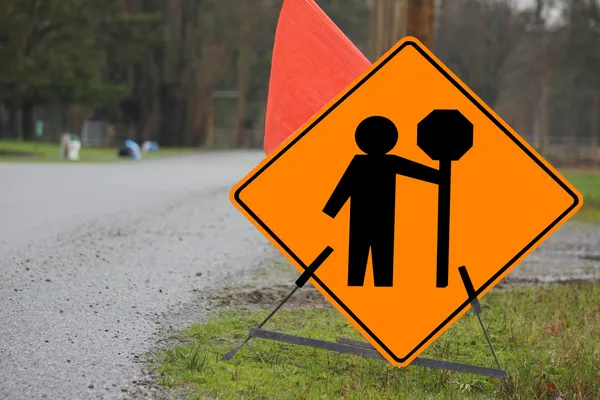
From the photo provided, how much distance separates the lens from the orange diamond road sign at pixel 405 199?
199 inches

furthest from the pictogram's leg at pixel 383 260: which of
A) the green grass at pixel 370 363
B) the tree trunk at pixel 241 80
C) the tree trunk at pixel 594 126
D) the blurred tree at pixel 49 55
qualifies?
the tree trunk at pixel 241 80

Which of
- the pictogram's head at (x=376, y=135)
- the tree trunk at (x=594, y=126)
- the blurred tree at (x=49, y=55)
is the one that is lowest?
the tree trunk at (x=594, y=126)

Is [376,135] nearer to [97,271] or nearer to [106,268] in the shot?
[97,271]

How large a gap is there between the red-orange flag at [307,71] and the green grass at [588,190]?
14047 mm

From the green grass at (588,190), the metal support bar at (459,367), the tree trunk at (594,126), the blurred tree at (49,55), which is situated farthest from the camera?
the tree trunk at (594,126)

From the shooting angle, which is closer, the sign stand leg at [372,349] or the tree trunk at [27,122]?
the sign stand leg at [372,349]

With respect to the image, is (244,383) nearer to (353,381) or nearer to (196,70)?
(353,381)

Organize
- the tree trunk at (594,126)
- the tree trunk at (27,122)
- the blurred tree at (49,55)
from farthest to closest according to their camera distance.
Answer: the tree trunk at (27,122) → the tree trunk at (594,126) → the blurred tree at (49,55)

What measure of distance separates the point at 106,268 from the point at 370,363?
13.3 ft

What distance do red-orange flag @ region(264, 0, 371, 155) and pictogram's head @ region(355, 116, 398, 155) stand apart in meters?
0.66

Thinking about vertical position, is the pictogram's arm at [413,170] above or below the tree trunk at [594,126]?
above

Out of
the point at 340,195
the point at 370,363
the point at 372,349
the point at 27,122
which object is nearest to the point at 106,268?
the point at 370,363

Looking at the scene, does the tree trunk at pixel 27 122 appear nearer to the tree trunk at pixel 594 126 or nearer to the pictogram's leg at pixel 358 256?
the tree trunk at pixel 594 126

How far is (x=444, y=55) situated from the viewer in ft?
234
